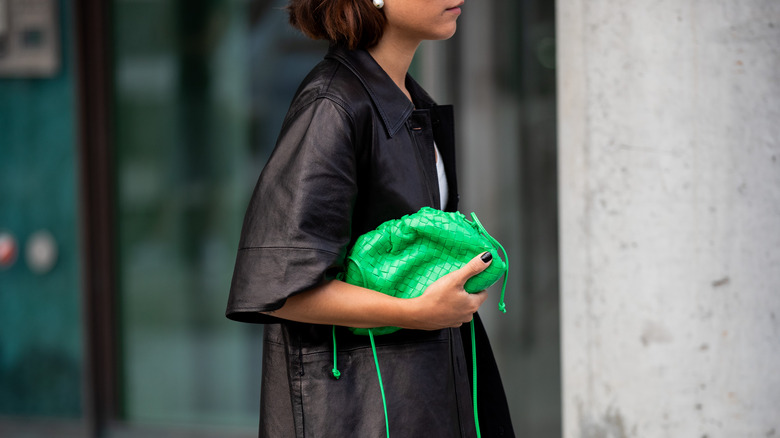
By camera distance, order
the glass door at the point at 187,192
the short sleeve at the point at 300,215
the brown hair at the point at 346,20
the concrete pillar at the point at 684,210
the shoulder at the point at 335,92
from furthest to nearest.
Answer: the glass door at the point at 187,192, the concrete pillar at the point at 684,210, the brown hair at the point at 346,20, the shoulder at the point at 335,92, the short sleeve at the point at 300,215

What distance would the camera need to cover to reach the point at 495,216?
4410 millimetres

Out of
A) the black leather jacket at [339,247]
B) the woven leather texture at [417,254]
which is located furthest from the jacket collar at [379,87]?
the woven leather texture at [417,254]

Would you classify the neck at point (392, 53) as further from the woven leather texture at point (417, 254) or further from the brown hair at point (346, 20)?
the woven leather texture at point (417, 254)

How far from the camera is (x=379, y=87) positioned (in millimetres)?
1807

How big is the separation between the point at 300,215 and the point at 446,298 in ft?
1.11

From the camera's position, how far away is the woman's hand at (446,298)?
1.64m

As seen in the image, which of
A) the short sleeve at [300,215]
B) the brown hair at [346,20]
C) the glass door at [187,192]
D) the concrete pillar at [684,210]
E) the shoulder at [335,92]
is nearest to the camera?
the short sleeve at [300,215]

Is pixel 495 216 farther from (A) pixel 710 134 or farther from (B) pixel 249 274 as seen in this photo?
(B) pixel 249 274

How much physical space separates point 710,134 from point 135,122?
3618 millimetres

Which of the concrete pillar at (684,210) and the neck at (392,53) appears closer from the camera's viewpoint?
the neck at (392,53)

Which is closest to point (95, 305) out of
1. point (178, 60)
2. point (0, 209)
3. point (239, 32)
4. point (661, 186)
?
point (0, 209)

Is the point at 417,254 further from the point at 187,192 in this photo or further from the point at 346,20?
the point at 187,192

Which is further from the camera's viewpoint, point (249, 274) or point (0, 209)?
point (0, 209)

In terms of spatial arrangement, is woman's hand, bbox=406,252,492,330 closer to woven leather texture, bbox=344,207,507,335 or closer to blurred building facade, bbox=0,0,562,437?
woven leather texture, bbox=344,207,507,335
